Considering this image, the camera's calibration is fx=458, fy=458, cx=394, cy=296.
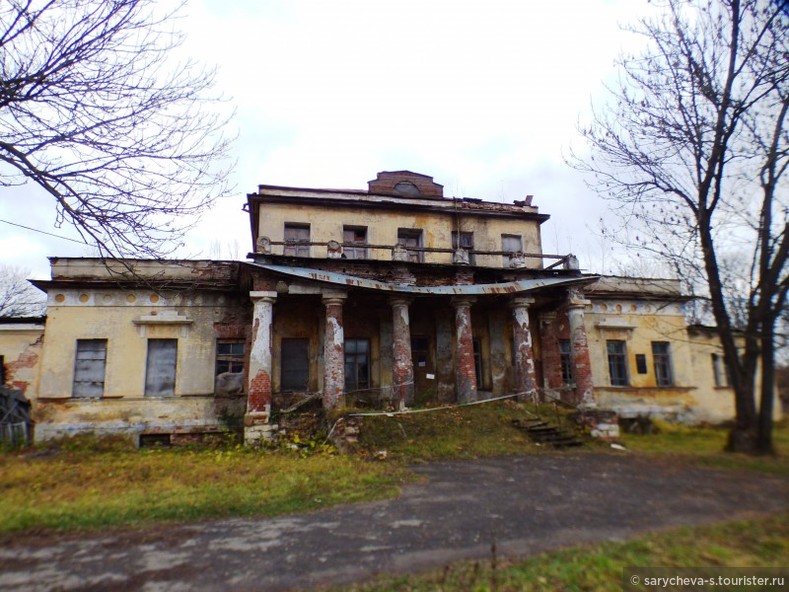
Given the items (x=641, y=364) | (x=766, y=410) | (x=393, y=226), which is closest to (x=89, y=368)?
(x=393, y=226)

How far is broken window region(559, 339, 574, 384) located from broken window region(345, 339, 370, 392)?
7.47 meters

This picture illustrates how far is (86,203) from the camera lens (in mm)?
6406

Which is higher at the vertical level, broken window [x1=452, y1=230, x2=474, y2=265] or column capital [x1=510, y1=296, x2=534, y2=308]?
broken window [x1=452, y1=230, x2=474, y2=265]

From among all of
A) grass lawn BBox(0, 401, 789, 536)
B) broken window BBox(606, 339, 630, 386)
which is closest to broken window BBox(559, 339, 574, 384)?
broken window BBox(606, 339, 630, 386)

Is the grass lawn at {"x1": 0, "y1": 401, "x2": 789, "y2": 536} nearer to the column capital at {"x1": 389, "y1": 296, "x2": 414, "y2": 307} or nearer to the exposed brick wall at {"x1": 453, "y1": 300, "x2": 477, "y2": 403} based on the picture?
the exposed brick wall at {"x1": 453, "y1": 300, "x2": 477, "y2": 403}

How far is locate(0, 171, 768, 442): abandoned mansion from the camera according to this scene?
1377 cm

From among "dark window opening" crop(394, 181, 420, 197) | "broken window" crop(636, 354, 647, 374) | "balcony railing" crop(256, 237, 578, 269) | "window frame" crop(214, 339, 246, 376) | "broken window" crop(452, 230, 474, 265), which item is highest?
"dark window opening" crop(394, 181, 420, 197)

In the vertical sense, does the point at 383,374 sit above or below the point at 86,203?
below

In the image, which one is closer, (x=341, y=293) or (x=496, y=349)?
(x=341, y=293)

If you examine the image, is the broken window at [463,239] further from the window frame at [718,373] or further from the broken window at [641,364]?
the window frame at [718,373]

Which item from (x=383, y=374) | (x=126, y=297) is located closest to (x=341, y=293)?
(x=383, y=374)

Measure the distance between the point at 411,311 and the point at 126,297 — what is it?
9662mm

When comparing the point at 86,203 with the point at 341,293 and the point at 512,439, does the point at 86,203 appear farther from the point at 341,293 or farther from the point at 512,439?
the point at 512,439

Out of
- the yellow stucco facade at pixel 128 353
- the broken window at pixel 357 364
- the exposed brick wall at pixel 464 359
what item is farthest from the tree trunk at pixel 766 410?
the yellow stucco facade at pixel 128 353
